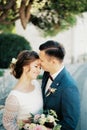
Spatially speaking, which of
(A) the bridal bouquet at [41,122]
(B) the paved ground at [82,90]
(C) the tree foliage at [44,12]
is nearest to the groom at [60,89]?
(A) the bridal bouquet at [41,122]

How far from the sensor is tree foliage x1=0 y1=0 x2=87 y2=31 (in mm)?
11953

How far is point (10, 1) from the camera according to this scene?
11586 millimetres

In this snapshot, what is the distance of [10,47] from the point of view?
1255 centimetres

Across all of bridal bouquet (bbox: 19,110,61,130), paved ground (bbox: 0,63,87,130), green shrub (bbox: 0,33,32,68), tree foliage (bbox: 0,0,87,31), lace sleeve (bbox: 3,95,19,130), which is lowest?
bridal bouquet (bbox: 19,110,61,130)

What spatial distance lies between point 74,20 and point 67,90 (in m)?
10.3

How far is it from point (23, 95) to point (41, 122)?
318mm

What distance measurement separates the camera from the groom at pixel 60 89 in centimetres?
336

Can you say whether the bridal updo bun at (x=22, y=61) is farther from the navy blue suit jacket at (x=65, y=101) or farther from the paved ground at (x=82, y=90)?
the paved ground at (x=82, y=90)

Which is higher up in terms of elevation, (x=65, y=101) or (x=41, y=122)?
(x=65, y=101)

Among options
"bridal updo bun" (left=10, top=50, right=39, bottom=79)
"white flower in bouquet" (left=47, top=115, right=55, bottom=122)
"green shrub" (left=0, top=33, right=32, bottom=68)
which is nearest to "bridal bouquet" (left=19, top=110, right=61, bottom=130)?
"white flower in bouquet" (left=47, top=115, right=55, bottom=122)

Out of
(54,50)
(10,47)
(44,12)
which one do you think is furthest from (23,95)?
(44,12)

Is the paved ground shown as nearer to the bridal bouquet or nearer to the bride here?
the bride

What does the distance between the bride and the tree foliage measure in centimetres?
811

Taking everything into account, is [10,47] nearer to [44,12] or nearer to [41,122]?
[44,12]
